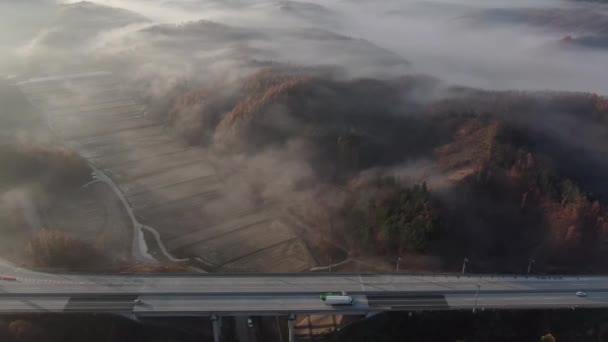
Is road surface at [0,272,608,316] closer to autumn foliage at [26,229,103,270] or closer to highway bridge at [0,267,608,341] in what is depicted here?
highway bridge at [0,267,608,341]

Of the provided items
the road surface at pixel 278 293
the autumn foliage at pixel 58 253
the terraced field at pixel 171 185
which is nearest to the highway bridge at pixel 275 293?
the road surface at pixel 278 293

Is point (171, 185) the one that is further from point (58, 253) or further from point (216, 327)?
point (216, 327)

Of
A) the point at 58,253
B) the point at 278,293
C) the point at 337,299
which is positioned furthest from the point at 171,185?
the point at 337,299

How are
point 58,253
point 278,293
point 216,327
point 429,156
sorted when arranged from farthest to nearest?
point 429,156, point 58,253, point 278,293, point 216,327

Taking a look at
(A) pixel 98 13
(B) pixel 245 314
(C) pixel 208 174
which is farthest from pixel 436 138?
(A) pixel 98 13

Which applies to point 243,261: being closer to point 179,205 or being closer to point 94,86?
point 179,205

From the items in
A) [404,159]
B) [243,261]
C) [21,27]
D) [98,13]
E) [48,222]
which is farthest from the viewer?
[98,13]
